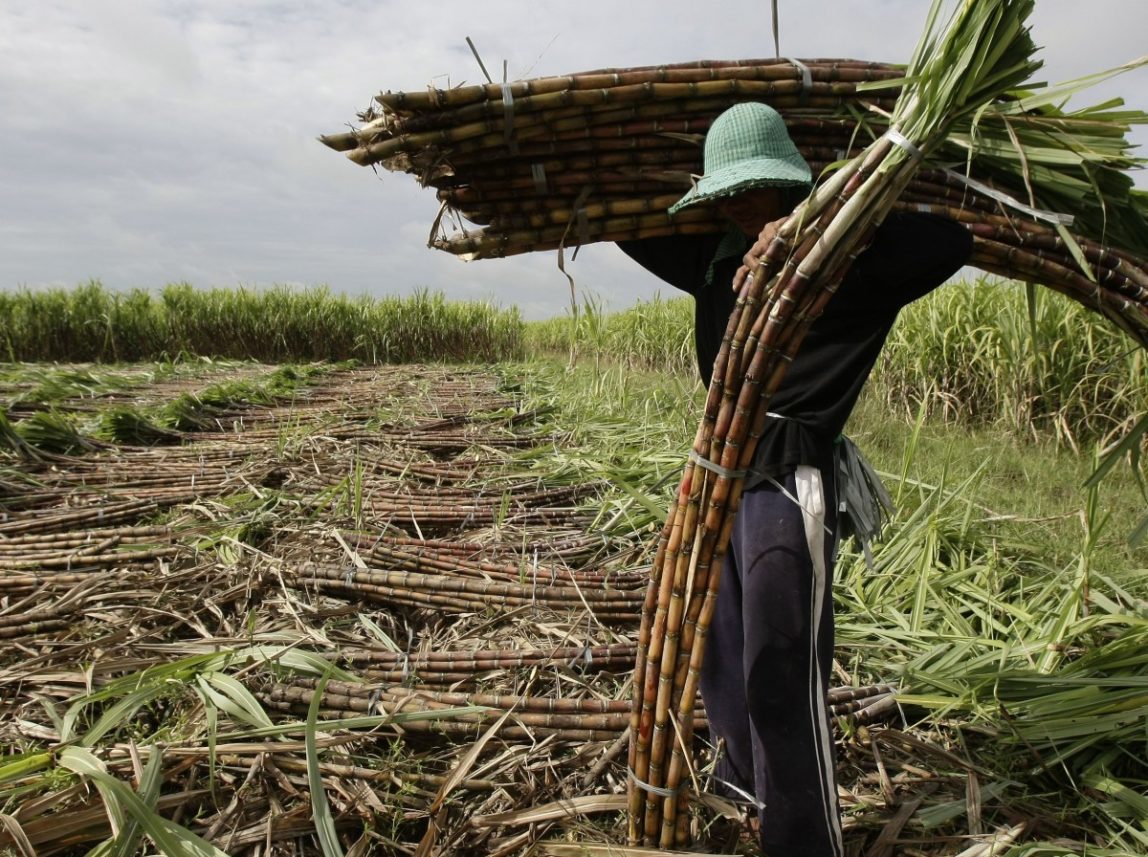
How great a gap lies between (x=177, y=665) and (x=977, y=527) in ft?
9.67

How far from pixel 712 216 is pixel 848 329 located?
16.2 inches

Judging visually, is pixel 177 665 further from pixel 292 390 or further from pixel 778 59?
pixel 292 390

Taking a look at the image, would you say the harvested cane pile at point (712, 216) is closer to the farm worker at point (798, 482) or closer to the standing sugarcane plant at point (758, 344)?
the standing sugarcane plant at point (758, 344)

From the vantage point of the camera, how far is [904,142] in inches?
45.5

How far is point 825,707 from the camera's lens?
147cm

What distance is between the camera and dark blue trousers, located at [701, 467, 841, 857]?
1430 millimetres

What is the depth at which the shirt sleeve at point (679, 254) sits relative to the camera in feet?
5.59

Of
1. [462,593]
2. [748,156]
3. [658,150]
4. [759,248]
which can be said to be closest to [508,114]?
[658,150]

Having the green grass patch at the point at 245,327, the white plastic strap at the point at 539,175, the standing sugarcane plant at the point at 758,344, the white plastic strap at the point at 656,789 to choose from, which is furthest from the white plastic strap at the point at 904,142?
the green grass patch at the point at 245,327

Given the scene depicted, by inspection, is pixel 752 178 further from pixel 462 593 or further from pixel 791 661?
pixel 462 593

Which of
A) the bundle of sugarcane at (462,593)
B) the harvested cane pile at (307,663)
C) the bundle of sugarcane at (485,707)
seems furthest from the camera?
the bundle of sugarcane at (462,593)

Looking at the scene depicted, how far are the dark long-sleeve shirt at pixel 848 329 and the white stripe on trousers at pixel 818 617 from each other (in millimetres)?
50

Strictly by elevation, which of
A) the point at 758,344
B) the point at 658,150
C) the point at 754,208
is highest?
the point at 658,150

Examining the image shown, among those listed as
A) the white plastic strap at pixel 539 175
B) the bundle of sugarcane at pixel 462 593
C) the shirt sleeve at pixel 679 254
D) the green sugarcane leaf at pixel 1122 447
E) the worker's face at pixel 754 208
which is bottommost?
the bundle of sugarcane at pixel 462 593
